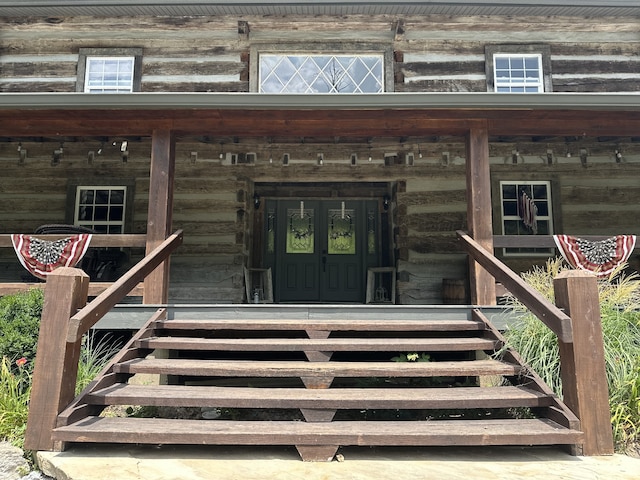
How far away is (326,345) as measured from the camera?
4.29 metres

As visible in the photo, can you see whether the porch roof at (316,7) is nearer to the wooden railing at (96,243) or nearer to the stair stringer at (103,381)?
the wooden railing at (96,243)

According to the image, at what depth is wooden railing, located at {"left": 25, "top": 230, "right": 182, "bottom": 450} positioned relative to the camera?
10.8 feet

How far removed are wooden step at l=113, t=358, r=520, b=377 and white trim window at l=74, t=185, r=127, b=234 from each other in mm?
4866

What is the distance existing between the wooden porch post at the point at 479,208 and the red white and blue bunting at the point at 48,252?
4312mm

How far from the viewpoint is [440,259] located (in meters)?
8.21

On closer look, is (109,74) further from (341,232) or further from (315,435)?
(315,435)

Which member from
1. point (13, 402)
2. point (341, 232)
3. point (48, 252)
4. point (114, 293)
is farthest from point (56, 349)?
point (341, 232)

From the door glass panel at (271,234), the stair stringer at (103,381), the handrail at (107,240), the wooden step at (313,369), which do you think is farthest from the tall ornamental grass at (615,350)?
the door glass panel at (271,234)

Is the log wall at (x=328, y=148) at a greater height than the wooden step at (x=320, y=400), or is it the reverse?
the log wall at (x=328, y=148)

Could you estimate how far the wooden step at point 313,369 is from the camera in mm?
3926

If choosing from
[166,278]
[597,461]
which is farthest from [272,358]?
[597,461]

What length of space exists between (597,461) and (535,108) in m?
3.67

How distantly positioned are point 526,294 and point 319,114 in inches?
118

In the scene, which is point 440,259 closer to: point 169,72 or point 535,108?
point 535,108
